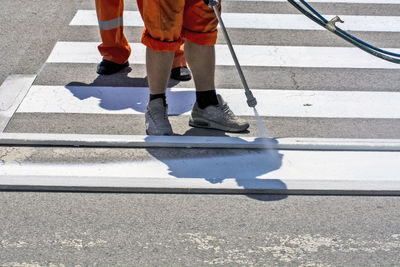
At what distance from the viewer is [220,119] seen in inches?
180

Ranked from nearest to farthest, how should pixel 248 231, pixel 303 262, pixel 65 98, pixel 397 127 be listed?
pixel 303 262 → pixel 248 231 → pixel 397 127 → pixel 65 98

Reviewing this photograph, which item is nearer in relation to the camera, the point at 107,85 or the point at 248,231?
the point at 248,231

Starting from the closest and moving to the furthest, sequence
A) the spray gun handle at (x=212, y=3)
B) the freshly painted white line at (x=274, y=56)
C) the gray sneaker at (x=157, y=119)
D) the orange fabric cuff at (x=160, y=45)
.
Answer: the spray gun handle at (x=212, y=3), the orange fabric cuff at (x=160, y=45), the gray sneaker at (x=157, y=119), the freshly painted white line at (x=274, y=56)

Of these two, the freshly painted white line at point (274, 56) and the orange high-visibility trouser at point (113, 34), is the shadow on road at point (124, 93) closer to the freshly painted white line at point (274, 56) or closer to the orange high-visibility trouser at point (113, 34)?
the orange high-visibility trouser at point (113, 34)

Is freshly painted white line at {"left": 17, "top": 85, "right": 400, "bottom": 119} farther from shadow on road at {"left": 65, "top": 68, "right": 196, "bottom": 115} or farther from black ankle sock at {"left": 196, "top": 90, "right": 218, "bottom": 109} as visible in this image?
black ankle sock at {"left": 196, "top": 90, "right": 218, "bottom": 109}

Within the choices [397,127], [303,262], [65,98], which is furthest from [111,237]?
[397,127]

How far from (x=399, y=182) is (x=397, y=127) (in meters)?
0.91

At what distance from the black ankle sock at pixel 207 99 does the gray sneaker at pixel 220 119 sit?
3 centimetres

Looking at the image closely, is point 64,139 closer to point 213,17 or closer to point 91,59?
point 213,17

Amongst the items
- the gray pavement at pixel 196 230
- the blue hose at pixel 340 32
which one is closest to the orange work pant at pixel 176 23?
the blue hose at pixel 340 32

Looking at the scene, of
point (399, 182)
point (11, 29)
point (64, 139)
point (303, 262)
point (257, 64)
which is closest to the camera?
point (303, 262)

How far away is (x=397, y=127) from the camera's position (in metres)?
4.75

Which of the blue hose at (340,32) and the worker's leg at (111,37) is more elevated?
the blue hose at (340,32)

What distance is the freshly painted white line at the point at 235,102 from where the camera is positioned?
4.96m
